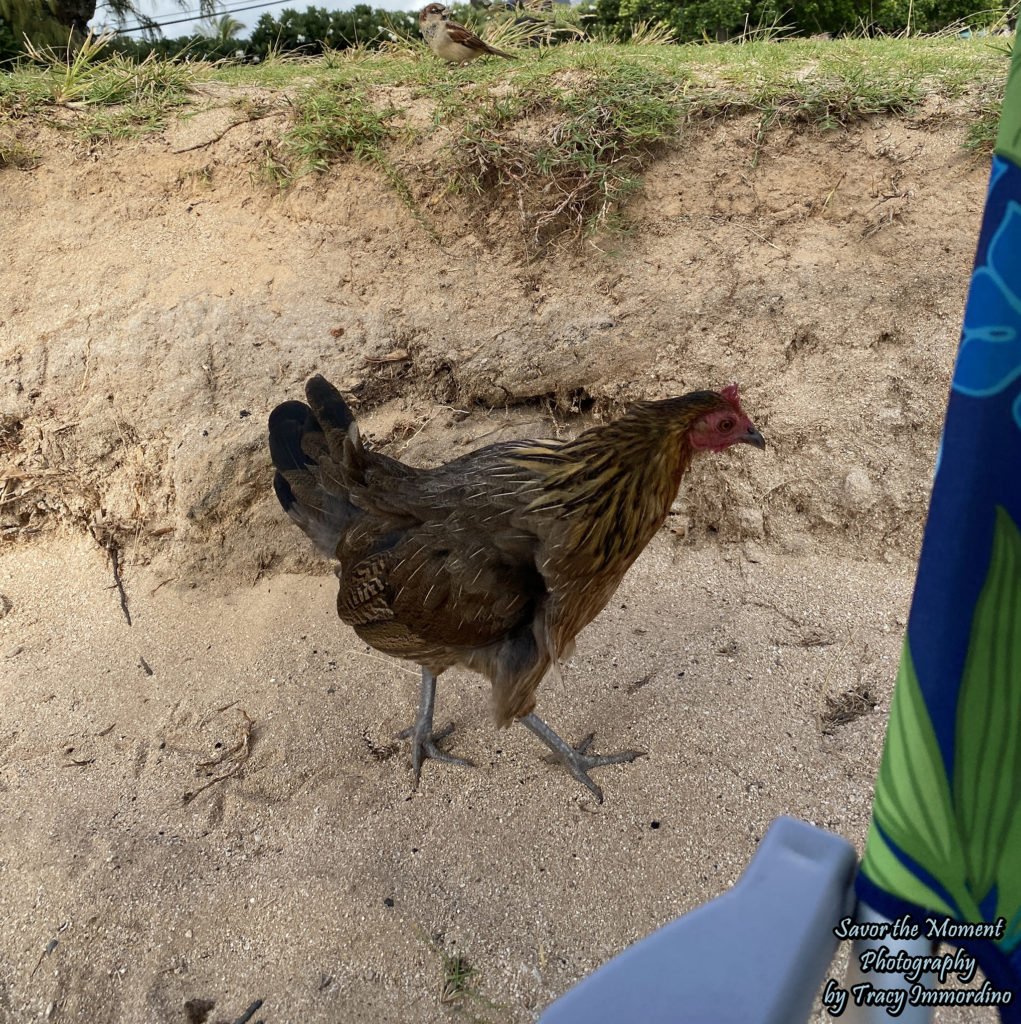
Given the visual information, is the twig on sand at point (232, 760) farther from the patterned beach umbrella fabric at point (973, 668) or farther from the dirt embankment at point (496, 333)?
the patterned beach umbrella fabric at point (973, 668)

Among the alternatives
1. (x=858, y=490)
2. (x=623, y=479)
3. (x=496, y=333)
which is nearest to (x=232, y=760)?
(x=623, y=479)

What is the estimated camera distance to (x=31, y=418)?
355 centimetres

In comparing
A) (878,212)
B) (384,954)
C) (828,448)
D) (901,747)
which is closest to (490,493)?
(384,954)

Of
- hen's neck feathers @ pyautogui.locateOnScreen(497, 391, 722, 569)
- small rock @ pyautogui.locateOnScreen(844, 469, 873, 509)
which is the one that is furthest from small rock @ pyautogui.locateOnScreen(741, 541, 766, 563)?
hen's neck feathers @ pyautogui.locateOnScreen(497, 391, 722, 569)

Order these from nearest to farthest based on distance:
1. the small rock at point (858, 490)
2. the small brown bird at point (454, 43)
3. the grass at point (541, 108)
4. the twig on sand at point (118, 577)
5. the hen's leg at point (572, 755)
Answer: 1. the hen's leg at point (572, 755)
2. the small rock at point (858, 490)
3. the twig on sand at point (118, 577)
4. the grass at point (541, 108)
5. the small brown bird at point (454, 43)

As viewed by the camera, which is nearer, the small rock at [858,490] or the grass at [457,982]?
the grass at [457,982]

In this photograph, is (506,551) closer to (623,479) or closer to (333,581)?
(623,479)

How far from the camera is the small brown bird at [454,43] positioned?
4.25 metres

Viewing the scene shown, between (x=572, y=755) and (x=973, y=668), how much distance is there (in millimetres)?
1890

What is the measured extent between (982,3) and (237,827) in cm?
1646

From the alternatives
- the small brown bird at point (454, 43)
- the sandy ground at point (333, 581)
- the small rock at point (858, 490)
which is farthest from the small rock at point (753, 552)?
the small brown bird at point (454, 43)

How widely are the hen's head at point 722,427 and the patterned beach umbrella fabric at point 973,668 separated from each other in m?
1.37

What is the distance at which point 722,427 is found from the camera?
2.17 m

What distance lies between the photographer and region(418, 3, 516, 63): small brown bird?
13.9 ft
